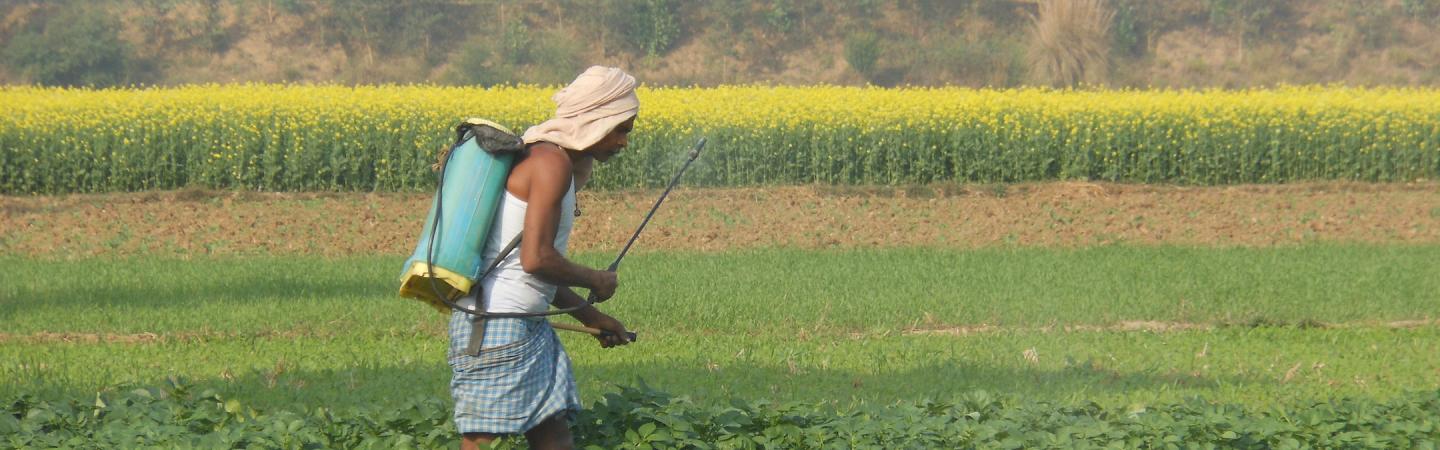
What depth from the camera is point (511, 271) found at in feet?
14.8

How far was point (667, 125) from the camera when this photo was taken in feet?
61.7

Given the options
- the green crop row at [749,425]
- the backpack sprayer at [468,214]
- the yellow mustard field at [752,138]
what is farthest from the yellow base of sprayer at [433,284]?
the yellow mustard field at [752,138]

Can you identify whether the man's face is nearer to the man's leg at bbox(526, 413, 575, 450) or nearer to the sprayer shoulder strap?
the sprayer shoulder strap

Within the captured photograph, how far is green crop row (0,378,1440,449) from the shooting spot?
5.33 metres

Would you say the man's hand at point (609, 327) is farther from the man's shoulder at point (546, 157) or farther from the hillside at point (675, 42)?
the hillside at point (675, 42)

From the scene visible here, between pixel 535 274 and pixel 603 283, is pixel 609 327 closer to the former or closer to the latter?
pixel 603 283

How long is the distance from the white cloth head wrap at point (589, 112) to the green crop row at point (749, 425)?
3.44 feet

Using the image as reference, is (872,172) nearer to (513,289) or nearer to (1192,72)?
(513,289)

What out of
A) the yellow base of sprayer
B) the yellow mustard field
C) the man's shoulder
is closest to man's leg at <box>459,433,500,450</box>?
the yellow base of sprayer

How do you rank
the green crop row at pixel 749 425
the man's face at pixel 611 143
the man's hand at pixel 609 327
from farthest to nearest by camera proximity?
the green crop row at pixel 749 425
the man's hand at pixel 609 327
the man's face at pixel 611 143

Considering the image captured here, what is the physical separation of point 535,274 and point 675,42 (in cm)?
2876

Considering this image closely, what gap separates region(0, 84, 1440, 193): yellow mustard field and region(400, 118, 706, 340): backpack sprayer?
13.6 m

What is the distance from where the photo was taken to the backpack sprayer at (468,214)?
439cm

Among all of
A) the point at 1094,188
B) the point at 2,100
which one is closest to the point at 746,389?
the point at 1094,188
